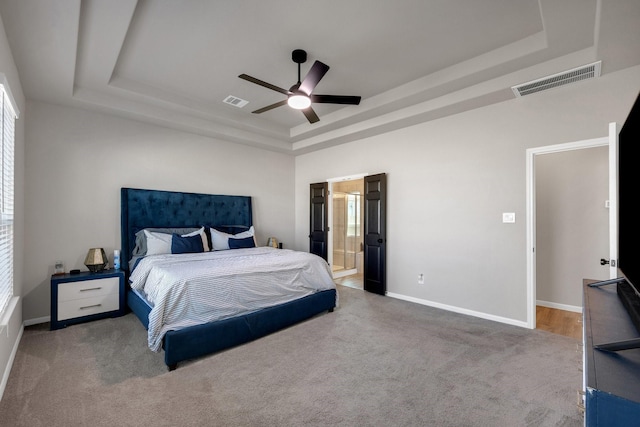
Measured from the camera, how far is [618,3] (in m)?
1.88

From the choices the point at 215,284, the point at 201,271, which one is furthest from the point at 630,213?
the point at 201,271

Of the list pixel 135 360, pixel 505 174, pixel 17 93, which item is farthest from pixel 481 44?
pixel 17 93

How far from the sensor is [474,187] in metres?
3.73

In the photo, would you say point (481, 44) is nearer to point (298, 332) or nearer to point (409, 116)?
point (409, 116)

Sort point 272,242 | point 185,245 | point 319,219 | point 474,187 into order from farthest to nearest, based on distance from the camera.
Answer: point 319,219, point 272,242, point 185,245, point 474,187

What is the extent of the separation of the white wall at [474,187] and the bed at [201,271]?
149 cm

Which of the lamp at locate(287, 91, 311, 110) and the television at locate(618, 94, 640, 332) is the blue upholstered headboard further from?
the television at locate(618, 94, 640, 332)

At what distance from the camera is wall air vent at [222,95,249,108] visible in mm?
4078

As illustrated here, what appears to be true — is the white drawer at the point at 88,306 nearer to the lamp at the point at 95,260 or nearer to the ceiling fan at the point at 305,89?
the lamp at the point at 95,260

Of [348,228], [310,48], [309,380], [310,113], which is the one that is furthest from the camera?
[348,228]

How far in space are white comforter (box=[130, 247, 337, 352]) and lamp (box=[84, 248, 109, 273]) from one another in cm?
48

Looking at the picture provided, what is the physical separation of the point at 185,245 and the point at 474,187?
3931mm

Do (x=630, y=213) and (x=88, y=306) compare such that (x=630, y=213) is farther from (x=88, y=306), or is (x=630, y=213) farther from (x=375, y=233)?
(x=88, y=306)

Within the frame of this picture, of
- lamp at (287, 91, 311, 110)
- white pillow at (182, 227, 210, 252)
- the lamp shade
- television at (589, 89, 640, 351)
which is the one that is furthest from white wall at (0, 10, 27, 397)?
television at (589, 89, 640, 351)
